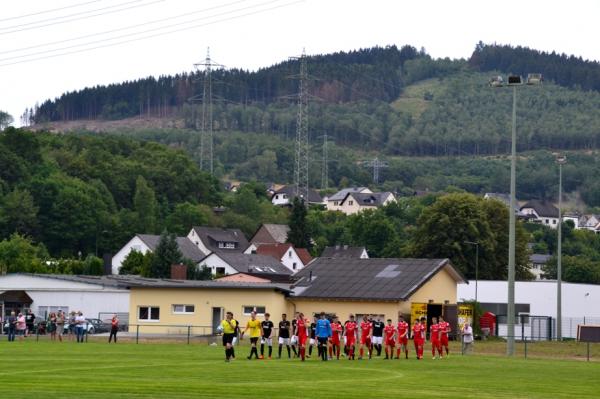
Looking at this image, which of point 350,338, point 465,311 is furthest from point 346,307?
point 350,338

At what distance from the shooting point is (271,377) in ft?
115

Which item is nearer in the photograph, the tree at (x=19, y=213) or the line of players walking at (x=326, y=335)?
the line of players walking at (x=326, y=335)

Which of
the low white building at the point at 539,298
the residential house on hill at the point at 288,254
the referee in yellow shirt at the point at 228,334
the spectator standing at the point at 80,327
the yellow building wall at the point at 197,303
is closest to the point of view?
the referee in yellow shirt at the point at 228,334

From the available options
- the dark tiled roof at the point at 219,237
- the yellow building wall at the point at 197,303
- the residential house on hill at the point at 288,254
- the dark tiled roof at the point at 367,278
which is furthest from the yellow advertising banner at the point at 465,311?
the dark tiled roof at the point at 219,237

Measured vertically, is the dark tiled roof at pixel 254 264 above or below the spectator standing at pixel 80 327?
above

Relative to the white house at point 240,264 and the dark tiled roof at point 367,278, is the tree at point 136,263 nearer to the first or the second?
the white house at point 240,264

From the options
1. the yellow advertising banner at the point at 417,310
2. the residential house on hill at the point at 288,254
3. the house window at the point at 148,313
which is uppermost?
the residential house on hill at the point at 288,254

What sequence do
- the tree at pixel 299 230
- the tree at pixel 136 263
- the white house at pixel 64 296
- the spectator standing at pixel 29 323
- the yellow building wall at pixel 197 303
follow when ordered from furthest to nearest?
the tree at pixel 299 230, the tree at pixel 136 263, the white house at pixel 64 296, the yellow building wall at pixel 197 303, the spectator standing at pixel 29 323

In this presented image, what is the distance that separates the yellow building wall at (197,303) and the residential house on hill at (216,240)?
272ft

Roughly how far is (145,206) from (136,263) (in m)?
48.8

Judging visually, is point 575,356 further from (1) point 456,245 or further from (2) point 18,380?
(1) point 456,245

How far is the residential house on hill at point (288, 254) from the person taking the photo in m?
147

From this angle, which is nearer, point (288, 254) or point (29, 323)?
point (29, 323)

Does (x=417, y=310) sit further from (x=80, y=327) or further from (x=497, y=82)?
(x=80, y=327)
